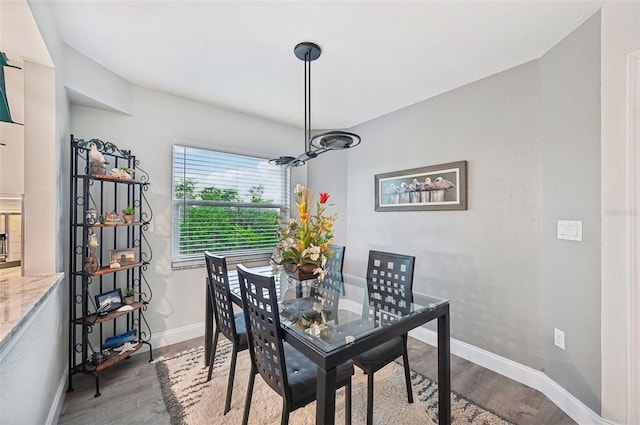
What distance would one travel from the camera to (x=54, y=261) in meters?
1.81

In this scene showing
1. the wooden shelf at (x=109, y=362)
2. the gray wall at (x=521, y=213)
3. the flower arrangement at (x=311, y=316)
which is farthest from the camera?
the wooden shelf at (x=109, y=362)

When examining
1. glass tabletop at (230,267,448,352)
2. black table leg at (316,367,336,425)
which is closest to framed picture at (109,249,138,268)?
glass tabletop at (230,267,448,352)

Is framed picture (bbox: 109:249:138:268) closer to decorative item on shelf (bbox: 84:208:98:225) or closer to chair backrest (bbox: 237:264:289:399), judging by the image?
decorative item on shelf (bbox: 84:208:98:225)

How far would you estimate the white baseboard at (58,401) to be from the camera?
5.48 feet

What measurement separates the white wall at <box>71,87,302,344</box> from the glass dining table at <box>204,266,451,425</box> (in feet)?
2.13

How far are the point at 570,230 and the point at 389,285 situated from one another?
1267 millimetres

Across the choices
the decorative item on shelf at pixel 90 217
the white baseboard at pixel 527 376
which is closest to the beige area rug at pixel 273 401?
the white baseboard at pixel 527 376

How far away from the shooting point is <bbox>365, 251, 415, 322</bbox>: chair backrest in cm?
173

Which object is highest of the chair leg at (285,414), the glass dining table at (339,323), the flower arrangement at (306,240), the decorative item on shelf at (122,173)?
the decorative item on shelf at (122,173)

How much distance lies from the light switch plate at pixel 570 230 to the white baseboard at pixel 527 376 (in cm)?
104

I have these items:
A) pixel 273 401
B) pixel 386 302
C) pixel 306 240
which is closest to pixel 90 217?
pixel 306 240

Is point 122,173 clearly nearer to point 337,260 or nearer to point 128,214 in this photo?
point 128,214

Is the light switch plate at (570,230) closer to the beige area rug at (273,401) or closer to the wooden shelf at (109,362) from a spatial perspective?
the beige area rug at (273,401)
